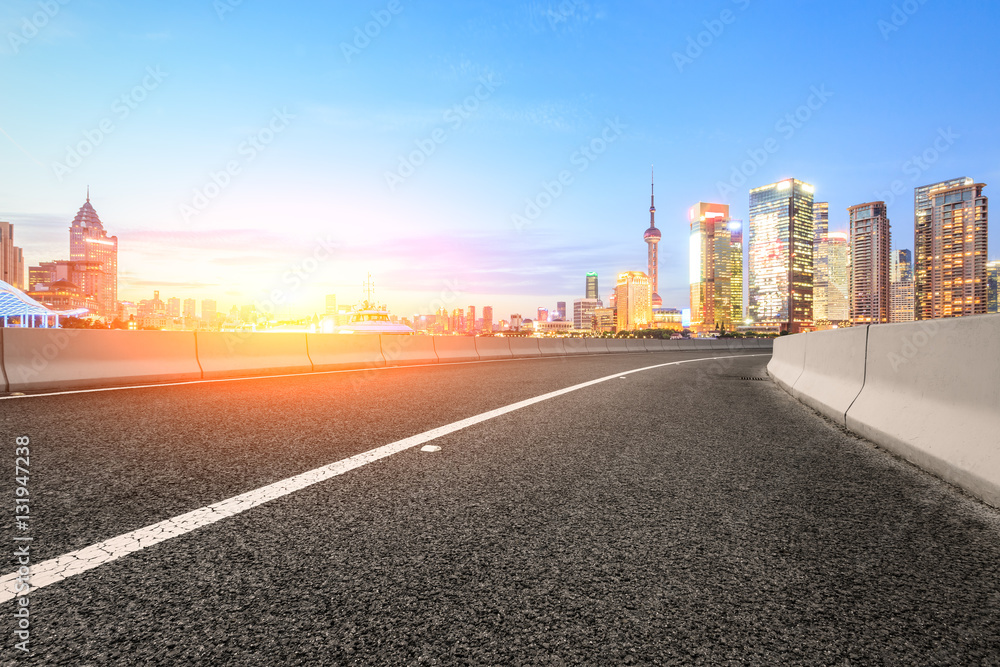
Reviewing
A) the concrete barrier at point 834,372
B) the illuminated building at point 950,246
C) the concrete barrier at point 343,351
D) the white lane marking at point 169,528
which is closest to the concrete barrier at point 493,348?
the concrete barrier at point 343,351

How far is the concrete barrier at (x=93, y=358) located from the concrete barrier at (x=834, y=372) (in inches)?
472

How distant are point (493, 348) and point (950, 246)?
200 meters

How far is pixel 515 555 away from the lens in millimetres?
2689

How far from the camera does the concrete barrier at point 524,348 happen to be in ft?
85.6

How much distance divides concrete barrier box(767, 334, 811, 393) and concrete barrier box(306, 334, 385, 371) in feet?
36.7

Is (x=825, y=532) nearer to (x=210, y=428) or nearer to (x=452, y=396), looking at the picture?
(x=210, y=428)

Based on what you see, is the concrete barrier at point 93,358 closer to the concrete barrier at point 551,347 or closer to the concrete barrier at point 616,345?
the concrete barrier at point 551,347

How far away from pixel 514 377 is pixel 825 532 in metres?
10.4

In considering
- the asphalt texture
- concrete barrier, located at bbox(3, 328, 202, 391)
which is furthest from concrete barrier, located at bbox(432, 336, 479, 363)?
the asphalt texture

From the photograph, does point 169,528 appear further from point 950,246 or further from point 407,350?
point 950,246

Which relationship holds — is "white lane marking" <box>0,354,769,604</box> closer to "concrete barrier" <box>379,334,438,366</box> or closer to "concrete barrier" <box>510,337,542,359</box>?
"concrete barrier" <box>379,334,438,366</box>

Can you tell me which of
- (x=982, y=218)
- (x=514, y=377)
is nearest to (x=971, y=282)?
(x=982, y=218)

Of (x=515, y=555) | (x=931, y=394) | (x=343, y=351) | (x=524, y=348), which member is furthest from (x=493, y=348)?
(x=515, y=555)

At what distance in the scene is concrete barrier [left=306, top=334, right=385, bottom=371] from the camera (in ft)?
51.2
